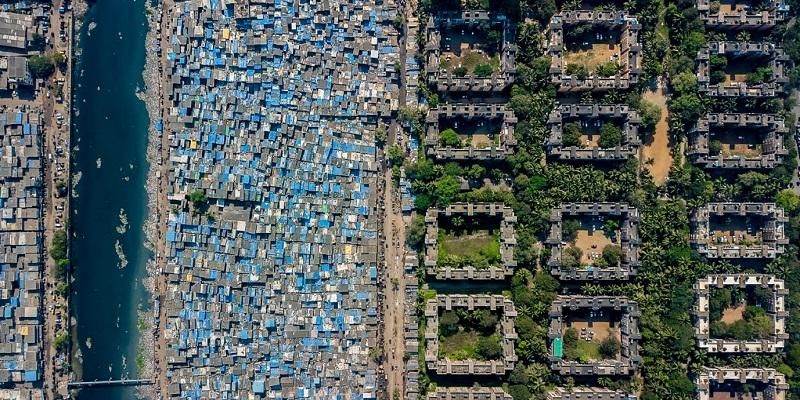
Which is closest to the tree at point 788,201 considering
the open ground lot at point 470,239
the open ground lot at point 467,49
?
the open ground lot at point 470,239

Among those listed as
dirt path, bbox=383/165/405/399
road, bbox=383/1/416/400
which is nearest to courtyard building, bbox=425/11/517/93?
road, bbox=383/1/416/400

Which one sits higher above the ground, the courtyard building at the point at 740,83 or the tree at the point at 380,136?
the courtyard building at the point at 740,83

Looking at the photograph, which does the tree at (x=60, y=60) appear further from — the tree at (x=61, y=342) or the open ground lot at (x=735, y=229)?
the open ground lot at (x=735, y=229)

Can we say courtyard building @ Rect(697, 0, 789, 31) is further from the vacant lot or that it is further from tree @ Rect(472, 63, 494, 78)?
the vacant lot

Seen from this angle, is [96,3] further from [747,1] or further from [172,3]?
[747,1]

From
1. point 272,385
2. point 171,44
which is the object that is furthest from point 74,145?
point 272,385

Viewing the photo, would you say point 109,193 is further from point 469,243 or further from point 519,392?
point 519,392
